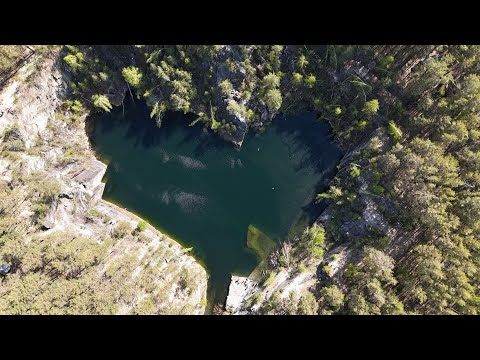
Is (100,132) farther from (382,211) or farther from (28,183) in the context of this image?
(382,211)

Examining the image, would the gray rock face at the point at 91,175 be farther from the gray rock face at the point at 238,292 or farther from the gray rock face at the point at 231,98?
the gray rock face at the point at 238,292

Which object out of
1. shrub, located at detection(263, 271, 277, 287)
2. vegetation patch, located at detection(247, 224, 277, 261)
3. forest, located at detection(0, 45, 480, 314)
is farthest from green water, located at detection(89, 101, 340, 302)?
shrub, located at detection(263, 271, 277, 287)

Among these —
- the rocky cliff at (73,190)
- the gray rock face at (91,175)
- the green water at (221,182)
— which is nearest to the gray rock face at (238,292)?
the green water at (221,182)

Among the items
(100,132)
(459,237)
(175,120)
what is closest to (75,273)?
(100,132)

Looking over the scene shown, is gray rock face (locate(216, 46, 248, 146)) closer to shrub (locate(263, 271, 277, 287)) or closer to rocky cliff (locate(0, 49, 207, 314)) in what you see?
rocky cliff (locate(0, 49, 207, 314))

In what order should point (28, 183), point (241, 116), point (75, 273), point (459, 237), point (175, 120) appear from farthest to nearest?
point (175, 120), point (241, 116), point (28, 183), point (75, 273), point (459, 237)

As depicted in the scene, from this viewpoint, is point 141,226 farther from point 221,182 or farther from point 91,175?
point 221,182

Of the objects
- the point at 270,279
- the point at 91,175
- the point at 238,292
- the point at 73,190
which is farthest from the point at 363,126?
the point at 73,190
